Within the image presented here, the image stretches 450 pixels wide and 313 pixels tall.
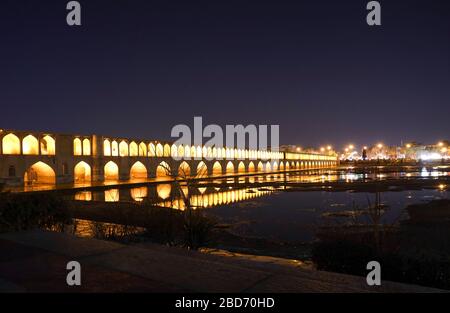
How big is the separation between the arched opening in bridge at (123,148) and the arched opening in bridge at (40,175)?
24.9 feet

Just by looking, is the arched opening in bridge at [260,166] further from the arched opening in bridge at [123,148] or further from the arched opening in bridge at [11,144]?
the arched opening in bridge at [11,144]

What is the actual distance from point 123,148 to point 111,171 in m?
2.46

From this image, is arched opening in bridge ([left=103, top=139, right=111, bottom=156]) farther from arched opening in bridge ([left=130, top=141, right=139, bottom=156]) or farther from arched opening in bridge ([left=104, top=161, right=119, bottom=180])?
arched opening in bridge ([left=130, top=141, right=139, bottom=156])

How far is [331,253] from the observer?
193 inches

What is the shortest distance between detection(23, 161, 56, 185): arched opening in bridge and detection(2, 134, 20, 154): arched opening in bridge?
180 cm

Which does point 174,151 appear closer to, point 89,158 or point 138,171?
point 138,171

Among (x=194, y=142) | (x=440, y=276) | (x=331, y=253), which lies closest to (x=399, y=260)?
(x=440, y=276)

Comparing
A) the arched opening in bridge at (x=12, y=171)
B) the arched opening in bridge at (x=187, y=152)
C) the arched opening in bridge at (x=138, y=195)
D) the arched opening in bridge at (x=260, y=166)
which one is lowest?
the arched opening in bridge at (x=138, y=195)

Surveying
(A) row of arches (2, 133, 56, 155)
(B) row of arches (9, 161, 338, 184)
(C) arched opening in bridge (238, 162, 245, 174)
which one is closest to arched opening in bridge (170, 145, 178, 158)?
(B) row of arches (9, 161, 338, 184)

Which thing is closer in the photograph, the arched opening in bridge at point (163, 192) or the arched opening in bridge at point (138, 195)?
the arched opening in bridge at point (138, 195)

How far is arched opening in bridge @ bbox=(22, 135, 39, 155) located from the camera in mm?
26923

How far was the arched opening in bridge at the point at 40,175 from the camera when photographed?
2817 centimetres

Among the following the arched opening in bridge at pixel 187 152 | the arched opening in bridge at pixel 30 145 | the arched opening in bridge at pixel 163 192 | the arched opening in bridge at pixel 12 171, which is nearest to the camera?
the arched opening in bridge at pixel 163 192

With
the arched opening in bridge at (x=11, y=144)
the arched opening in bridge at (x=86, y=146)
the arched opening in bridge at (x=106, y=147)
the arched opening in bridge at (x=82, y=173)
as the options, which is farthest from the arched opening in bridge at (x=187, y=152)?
the arched opening in bridge at (x=11, y=144)
